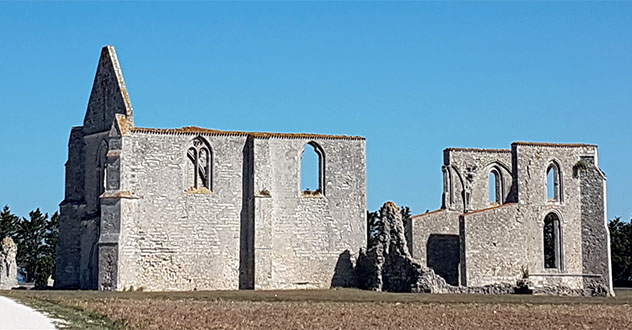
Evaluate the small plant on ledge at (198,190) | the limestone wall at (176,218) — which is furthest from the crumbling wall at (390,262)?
the small plant on ledge at (198,190)

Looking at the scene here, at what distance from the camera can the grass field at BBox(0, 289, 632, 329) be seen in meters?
25.0

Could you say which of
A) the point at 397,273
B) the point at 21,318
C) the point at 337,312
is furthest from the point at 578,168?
the point at 21,318

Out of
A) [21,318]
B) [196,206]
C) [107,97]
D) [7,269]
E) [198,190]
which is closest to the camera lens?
[21,318]

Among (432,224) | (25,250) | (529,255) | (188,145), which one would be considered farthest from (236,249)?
(25,250)

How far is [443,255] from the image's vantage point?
4831 centimetres

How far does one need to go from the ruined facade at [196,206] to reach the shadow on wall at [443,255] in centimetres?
390

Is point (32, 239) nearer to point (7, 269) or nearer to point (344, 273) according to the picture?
point (7, 269)

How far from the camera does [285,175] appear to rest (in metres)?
45.3

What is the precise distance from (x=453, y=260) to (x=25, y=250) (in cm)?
3028

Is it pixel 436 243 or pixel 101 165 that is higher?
pixel 101 165

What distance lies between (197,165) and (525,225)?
14299 millimetres

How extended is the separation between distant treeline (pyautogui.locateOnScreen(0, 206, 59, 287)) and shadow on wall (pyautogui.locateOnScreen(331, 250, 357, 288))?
25028 mm

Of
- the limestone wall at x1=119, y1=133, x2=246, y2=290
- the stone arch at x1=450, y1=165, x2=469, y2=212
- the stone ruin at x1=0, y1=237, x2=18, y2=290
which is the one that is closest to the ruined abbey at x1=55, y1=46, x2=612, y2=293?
the limestone wall at x1=119, y1=133, x2=246, y2=290

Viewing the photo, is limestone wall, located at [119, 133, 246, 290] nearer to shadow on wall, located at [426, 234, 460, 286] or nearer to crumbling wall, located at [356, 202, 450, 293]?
crumbling wall, located at [356, 202, 450, 293]
